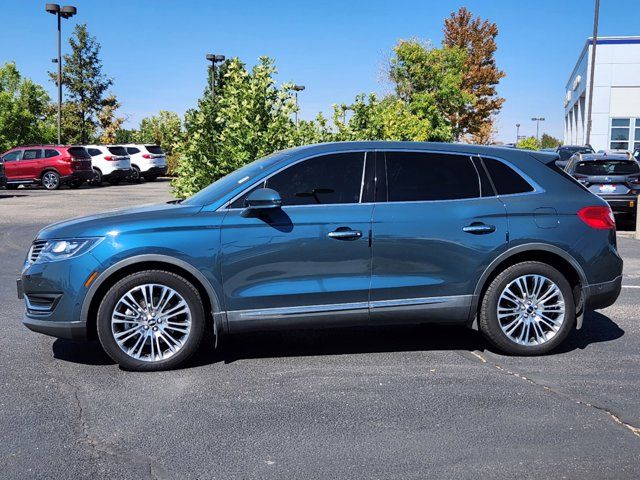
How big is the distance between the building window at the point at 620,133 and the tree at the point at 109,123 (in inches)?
1444

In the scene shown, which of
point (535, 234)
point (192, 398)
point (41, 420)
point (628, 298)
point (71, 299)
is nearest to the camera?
point (41, 420)

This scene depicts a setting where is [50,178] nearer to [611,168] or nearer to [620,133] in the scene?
[611,168]

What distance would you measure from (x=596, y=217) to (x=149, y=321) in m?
3.60

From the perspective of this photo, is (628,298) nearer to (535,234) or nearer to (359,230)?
(535,234)

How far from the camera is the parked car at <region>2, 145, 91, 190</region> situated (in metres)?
31.5

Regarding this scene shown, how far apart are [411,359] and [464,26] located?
196 ft

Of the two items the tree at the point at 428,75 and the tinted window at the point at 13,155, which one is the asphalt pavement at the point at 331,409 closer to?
the tinted window at the point at 13,155

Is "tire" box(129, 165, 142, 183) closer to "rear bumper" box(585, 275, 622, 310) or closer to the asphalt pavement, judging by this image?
the asphalt pavement

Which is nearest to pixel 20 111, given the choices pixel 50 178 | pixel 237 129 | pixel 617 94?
pixel 50 178

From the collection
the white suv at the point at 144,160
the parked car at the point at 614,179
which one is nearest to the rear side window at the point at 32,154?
the white suv at the point at 144,160

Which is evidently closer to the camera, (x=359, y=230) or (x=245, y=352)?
(x=359, y=230)

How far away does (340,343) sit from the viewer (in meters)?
6.40

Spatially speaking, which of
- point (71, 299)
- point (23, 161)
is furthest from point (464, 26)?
point (71, 299)

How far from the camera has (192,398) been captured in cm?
489
